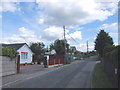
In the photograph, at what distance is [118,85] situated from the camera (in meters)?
7.91

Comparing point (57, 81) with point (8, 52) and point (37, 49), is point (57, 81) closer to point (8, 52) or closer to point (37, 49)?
point (8, 52)

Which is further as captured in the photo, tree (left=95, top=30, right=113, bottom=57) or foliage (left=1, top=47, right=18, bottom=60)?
tree (left=95, top=30, right=113, bottom=57)

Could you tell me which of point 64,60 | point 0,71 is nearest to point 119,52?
point 0,71

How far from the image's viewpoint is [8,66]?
16.3 metres

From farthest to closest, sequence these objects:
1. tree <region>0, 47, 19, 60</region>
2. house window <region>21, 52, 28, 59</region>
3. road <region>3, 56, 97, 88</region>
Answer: house window <region>21, 52, 28, 59</region> → tree <region>0, 47, 19, 60</region> → road <region>3, 56, 97, 88</region>

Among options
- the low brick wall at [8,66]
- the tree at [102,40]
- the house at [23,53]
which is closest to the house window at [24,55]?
the house at [23,53]

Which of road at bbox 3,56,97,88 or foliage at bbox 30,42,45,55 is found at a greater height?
foliage at bbox 30,42,45,55

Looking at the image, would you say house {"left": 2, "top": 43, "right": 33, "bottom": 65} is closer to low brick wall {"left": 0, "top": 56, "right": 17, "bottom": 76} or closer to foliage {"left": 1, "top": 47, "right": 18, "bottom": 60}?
low brick wall {"left": 0, "top": 56, "right": 17, "bottom": 76}

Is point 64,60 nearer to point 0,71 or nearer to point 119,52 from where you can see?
point 0,71

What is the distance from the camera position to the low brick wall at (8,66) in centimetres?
1548

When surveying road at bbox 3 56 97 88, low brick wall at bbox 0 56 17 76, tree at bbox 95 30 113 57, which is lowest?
road at bbox 3 56 97 88

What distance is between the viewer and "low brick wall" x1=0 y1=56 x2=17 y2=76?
1548 cm

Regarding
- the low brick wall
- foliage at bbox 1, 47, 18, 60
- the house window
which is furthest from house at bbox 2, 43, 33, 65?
foliage at bbox 1, 47, 18, 60

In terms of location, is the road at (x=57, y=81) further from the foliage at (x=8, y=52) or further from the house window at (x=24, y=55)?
the house window at (x=24, y=55)
